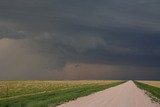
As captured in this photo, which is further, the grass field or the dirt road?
the grass field

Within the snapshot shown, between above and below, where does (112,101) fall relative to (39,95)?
below

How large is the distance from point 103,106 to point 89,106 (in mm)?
1069

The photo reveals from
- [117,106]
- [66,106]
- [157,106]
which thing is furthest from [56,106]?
[157,106]

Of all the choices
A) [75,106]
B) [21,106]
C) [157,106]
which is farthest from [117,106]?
[21,106]

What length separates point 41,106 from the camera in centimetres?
2895

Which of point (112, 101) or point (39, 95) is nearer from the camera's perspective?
Result: point (112, 101)

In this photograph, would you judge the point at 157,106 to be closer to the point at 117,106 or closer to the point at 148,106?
the point at 148,106

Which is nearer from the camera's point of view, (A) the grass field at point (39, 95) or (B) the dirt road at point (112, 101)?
(B) the dirt road at point (112, 101)

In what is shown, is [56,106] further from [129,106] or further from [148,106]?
[148,106]

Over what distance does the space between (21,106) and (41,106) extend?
10.1 feet

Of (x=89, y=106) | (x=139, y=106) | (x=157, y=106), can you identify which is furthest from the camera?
(x=157, y=106)

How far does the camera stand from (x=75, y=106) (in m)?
29.0

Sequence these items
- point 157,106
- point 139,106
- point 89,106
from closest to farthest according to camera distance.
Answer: point 89,106
point 139,106
point 157,106

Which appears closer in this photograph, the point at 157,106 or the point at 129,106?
the point at 129,106
